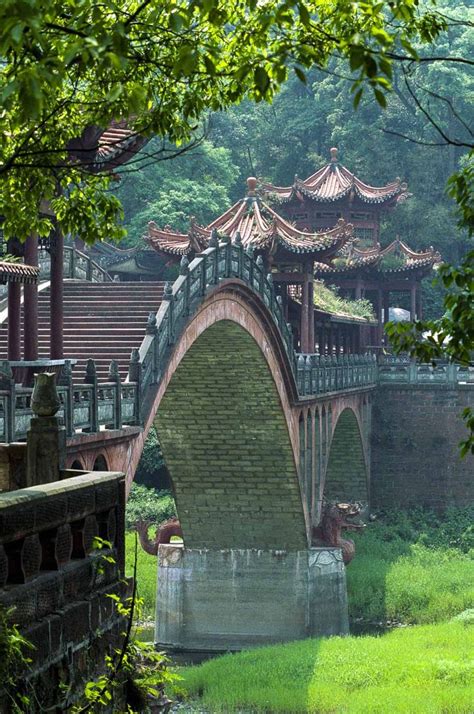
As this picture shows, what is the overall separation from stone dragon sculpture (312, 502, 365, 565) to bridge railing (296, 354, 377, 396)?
3129 mm

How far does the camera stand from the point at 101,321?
2302cm

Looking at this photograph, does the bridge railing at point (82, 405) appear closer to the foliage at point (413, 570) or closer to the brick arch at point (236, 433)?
the brick arch at point (236, 433)

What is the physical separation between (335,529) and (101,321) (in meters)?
11.5

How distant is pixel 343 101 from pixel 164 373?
42.7 metres

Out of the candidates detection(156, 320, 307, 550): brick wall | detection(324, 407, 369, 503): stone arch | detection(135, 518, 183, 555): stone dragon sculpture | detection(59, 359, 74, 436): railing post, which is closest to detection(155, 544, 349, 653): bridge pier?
detection(135, 518, 183, 555): stone dragon sculpture

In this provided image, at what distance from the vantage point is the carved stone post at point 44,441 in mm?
7895

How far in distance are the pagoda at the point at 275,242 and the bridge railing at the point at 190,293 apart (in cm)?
655

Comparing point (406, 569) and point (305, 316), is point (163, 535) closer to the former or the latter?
point (406, 569)

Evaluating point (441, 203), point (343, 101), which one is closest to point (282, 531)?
point (441, 203)

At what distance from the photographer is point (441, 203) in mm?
56281

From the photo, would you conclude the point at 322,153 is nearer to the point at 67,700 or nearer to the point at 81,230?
the point at 81,230

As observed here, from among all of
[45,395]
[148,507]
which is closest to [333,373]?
[148,507]

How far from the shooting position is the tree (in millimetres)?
6387

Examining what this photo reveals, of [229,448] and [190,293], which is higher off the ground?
[190,293]
